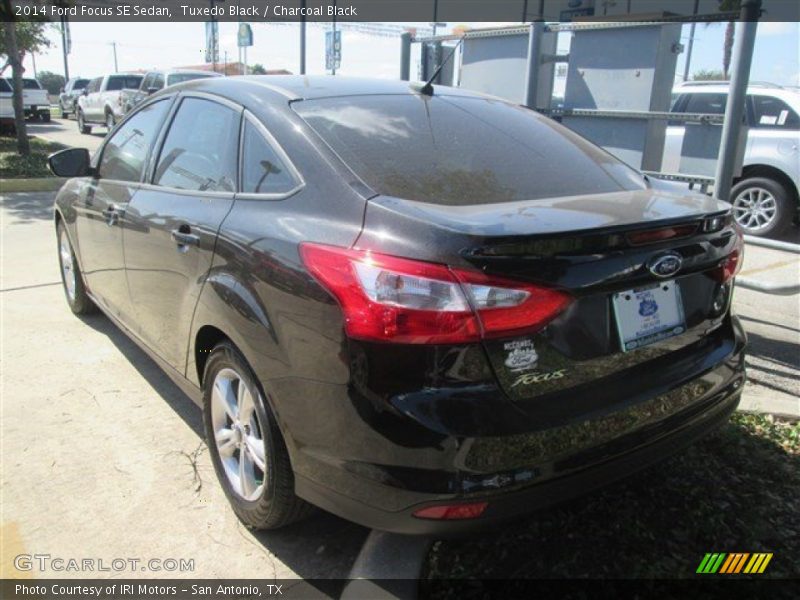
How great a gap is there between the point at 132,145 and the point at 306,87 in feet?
4.74

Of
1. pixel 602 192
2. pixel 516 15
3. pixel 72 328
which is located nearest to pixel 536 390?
pixel 602 192

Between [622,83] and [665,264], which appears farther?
[622,83]

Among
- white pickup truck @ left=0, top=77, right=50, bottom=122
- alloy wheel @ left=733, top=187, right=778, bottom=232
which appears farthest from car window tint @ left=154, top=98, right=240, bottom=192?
white pickup truck @ left=0, top=77, right=50, bottom=122

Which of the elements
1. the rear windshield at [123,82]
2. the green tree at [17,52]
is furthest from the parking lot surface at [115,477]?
the rear windshield at [123,82]

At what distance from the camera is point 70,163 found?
411cm

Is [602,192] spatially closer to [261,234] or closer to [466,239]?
[466,239]

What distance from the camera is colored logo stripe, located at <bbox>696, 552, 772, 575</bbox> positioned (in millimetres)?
2371

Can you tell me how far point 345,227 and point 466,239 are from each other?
42 centimetres

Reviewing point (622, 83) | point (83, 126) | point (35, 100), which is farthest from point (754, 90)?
point (35, 100)

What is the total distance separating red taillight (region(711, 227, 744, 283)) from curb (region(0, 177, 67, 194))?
10.8 m

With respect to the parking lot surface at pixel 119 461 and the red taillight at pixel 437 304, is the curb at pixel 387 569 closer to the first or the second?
the parking lot surface at pixel 119 461

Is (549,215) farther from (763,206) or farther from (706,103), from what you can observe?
(706,103)

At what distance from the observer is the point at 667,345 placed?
2.22m

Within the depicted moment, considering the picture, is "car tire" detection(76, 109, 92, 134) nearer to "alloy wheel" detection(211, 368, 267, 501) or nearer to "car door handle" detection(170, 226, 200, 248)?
"car door handle" detection(170, 226, 200, 248)
